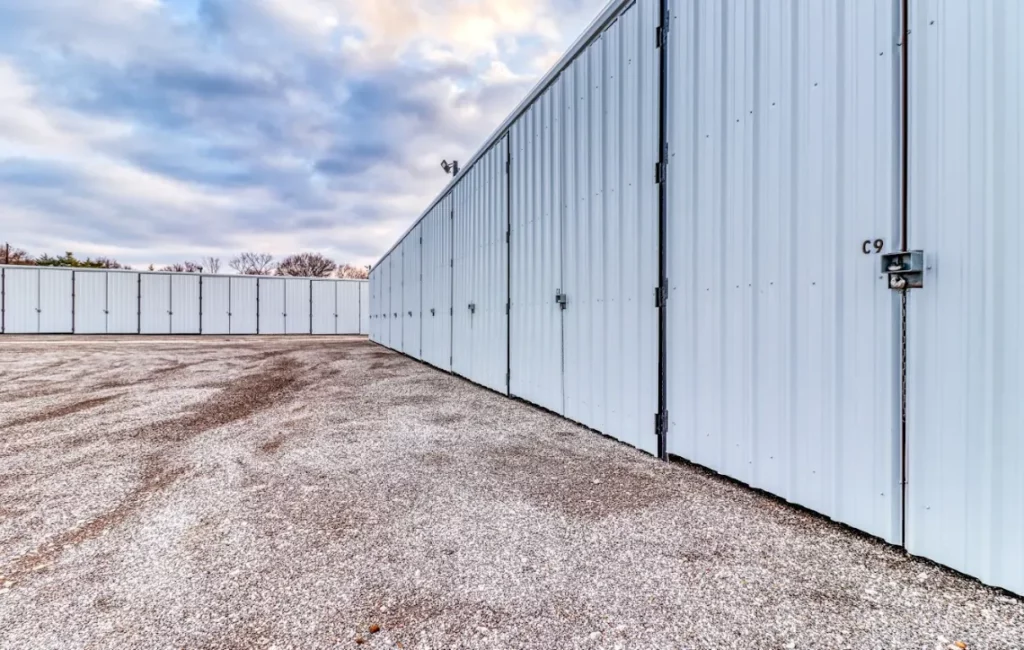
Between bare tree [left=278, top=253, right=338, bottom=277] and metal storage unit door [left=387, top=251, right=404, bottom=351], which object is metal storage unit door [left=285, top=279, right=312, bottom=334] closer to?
metal storage unit door [left=387, top=251, right=404, bottom=351]

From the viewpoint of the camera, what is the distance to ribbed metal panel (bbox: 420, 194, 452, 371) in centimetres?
816

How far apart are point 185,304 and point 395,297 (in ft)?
50.8

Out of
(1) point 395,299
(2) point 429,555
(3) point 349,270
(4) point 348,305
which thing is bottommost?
(2) point 429,555

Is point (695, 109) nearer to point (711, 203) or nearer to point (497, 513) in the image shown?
point (711, 203)

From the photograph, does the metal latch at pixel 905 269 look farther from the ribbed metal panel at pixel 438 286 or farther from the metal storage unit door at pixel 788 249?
the ribbed metal panel at pixel 438 286

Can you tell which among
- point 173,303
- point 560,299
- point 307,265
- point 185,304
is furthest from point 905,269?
point 307,265

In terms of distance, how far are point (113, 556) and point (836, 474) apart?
10.4 ft

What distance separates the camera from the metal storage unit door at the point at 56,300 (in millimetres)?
20188

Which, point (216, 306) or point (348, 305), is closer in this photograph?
point (216, 306)

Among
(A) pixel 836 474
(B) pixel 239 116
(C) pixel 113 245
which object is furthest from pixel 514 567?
(C) pixel 113 245

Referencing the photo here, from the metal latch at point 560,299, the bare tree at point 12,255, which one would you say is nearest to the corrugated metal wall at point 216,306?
the metal latch at point 560,299

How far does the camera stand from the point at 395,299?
13523 millimetres

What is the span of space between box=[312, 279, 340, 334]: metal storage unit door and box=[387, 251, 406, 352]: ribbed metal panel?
451 inches

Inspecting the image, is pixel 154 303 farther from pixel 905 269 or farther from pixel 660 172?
pixel 905 269
